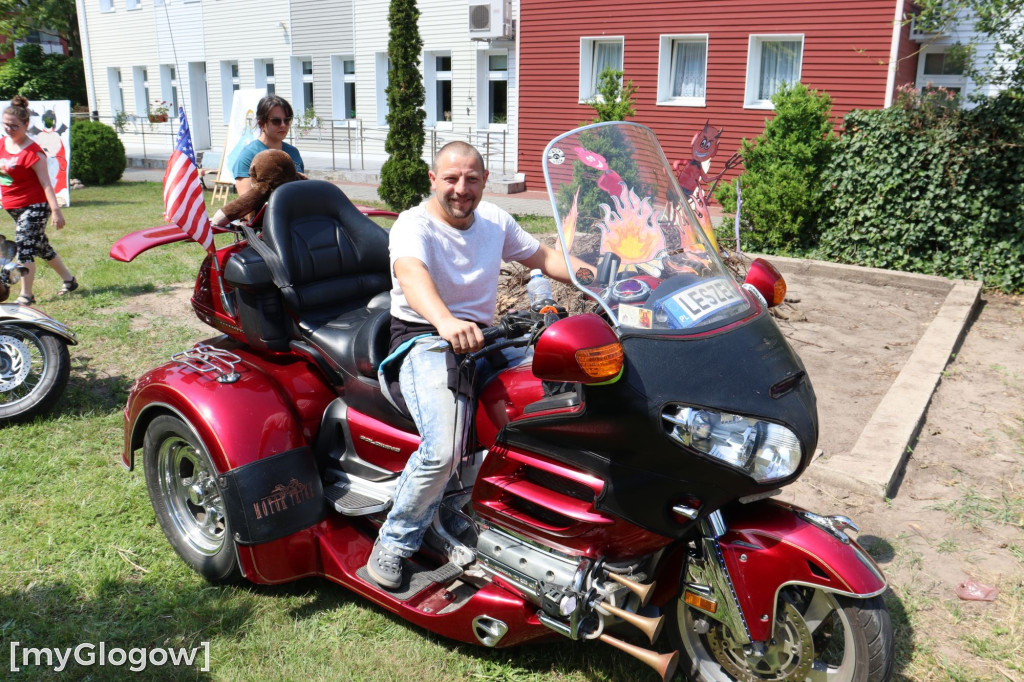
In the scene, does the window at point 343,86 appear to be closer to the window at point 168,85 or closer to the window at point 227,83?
the window at point 227,83

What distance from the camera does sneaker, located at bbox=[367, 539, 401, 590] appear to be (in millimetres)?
3246

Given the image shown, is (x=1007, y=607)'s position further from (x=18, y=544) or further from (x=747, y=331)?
(x=18, y=544)

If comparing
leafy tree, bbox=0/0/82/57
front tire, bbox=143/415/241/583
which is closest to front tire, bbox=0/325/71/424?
front tire, bbox=143/415/241/583

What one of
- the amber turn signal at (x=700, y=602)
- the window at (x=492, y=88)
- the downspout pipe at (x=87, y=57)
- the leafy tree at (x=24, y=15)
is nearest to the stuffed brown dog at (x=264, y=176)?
the amber turn signal at (x=700, y=602)

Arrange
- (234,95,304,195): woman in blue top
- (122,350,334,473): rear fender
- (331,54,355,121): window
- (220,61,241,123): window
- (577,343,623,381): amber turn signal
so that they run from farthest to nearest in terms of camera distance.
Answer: (220,61,241,123): window → (331,54,355,121): window → (234,95,304,195): woman in blue top → (122,350,334,473): rear fender → (577,343,623,381): amber turn signal

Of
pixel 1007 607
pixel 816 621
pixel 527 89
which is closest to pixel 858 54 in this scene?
pixel 527 89

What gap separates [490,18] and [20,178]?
14335 millimetres

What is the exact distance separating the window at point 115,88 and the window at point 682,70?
81.4 ft

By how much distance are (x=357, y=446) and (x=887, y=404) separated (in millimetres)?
3743

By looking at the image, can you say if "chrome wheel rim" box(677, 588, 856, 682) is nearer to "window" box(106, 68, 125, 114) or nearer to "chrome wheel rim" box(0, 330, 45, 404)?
"chrome wheel rim" box(0, 330, 45, 404)

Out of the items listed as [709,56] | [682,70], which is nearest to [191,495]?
[709,56]

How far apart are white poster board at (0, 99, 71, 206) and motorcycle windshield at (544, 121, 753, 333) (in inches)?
501

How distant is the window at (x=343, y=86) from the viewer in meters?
25.2

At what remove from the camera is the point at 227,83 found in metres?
28.6
